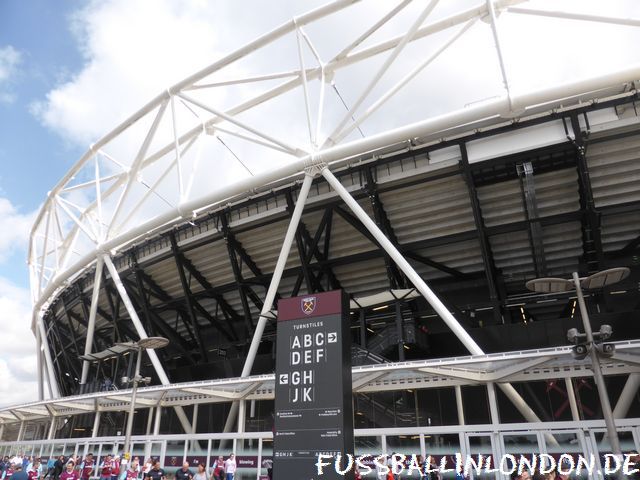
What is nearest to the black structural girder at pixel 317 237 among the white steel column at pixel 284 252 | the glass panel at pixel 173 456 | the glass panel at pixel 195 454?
the white steel column at pixel 284 252

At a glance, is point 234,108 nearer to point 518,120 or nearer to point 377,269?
point 377,269

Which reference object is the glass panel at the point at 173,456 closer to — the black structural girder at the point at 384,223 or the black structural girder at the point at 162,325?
the black structural girder at the point at 162,325

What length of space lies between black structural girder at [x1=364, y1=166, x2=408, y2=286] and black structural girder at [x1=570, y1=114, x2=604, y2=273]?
303 inches

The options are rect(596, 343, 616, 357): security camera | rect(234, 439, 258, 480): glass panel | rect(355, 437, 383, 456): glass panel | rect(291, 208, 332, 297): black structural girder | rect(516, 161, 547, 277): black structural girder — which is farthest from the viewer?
rect(291, 208, 332, 297): black structural girder

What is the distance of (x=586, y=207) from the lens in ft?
60.9

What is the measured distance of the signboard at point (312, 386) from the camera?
271 inches

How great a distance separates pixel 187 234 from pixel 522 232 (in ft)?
54.2

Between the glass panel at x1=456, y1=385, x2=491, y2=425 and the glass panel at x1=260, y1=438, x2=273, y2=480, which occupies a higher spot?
the glass panel at x1=456, y1=385, x2=491, y2=425

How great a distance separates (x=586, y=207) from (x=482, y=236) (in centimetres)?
395

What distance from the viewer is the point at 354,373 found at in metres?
16.8

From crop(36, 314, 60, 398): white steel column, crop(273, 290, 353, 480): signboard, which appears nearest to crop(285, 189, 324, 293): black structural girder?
crop(273, 290, 353, 480): signboard

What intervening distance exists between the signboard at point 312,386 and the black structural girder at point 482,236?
1292 centimetres

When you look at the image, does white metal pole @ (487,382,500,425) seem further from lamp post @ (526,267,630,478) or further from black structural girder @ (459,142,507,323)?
black structural girder @ (459,142,507,323)

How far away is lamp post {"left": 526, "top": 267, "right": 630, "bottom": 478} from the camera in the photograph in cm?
936
